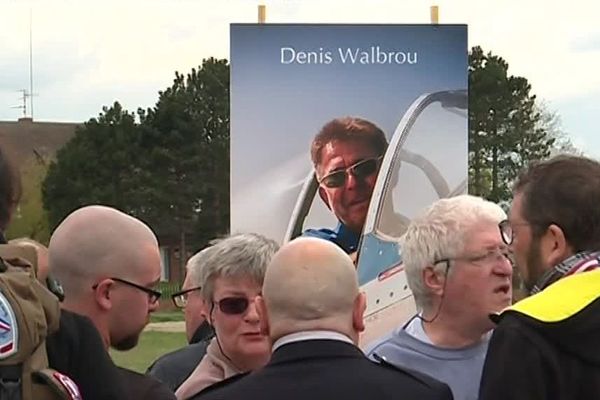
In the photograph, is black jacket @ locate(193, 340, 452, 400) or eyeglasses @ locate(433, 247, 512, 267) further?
eyeglasses @ locate(433, 247, 512, 267)

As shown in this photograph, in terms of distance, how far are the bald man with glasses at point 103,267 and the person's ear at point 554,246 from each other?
1131 mm

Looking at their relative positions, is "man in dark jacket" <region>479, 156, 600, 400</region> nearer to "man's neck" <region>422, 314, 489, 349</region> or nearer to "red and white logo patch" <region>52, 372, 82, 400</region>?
"man's neck" <region>422, 314, 489, 349</region>

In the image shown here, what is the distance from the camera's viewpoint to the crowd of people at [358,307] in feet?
9.16

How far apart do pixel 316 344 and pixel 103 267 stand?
0.67 metres

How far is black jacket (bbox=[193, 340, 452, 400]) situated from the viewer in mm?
2811

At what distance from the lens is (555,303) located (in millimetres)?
2824

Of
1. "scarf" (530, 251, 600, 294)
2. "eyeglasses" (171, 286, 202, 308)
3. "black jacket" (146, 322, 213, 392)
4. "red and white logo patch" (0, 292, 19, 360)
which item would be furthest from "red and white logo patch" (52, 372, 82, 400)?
"black jacket" (146, 322, 213, 392)

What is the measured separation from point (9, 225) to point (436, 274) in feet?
5.94

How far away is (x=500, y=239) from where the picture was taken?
3.94 metres

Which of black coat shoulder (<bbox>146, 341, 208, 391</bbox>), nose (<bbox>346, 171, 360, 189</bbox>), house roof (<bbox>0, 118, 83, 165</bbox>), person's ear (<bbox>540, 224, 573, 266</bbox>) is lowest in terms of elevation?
black coat shoulder (<bbox>146, 341, 208, 391</bbox>)

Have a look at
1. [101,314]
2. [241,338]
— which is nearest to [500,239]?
[241,338]

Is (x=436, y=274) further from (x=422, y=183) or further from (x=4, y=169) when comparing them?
(x=422, y=183)

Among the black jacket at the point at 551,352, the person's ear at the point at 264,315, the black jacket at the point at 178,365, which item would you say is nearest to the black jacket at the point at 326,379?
the person's ear at the point at 264,315

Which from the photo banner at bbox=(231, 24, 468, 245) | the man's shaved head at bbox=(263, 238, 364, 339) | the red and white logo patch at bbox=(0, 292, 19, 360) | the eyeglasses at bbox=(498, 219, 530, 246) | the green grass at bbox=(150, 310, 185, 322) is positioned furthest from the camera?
the green grass at bbox=(150, 310, 185, 322)
